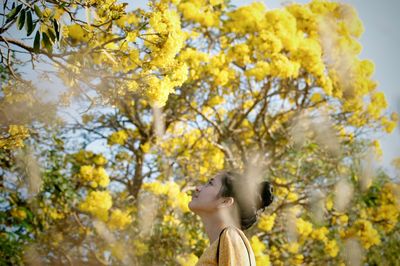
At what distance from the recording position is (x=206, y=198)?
2180 millimetres

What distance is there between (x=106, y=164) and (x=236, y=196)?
16.6 feet

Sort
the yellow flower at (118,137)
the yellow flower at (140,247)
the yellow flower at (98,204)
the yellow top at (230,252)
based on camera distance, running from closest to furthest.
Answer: the yellow top at (230,252) → the yellow flower at (98,204) → the yellow flower at (140,247) → the yellow flower at (118,137)

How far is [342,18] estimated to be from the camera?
6.59 metres

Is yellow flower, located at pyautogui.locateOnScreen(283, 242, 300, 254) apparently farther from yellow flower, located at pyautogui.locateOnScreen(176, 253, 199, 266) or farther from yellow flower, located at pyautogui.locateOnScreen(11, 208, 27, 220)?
yellow flower, located at pyautogui.locateOnScreen(11, 208, 27, 220)

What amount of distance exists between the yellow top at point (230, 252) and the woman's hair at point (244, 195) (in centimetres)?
31

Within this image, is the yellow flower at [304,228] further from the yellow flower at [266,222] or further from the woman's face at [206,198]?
the woman's face at [206,198]

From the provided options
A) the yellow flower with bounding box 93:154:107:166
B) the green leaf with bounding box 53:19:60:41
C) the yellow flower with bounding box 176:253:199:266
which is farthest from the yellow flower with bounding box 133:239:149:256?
the green leaf with bounding box 53:19:60:41

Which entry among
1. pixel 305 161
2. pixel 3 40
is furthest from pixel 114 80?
pixel 305 161

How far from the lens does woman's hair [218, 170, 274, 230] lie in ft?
7.22

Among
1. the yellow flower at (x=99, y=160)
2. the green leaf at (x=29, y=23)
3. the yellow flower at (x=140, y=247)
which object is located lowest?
the green leaf at (x=29, y=23)

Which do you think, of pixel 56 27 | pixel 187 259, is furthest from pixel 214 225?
pixel 187 259

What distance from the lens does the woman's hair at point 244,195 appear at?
7.22 feet

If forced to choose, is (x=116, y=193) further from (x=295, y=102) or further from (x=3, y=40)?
(x=3, y=40)

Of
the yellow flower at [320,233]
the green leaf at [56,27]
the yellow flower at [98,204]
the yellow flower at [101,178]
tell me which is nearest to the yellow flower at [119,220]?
the yellow flower at [98,204]
